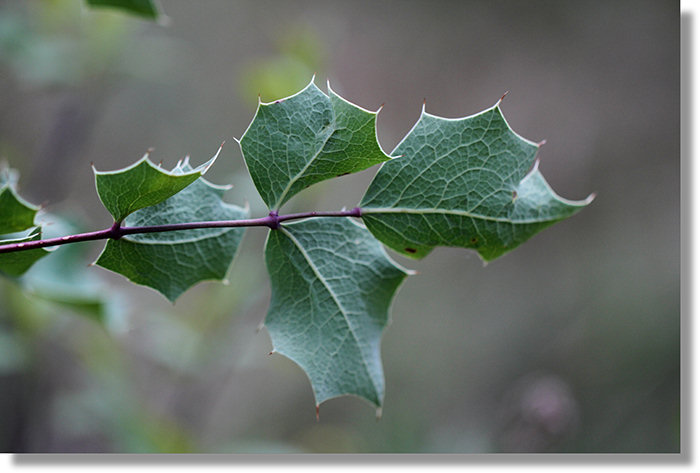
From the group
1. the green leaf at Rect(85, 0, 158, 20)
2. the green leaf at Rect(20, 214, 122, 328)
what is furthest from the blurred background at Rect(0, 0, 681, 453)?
the green leaf at Rect(85, 0, 158, 20)

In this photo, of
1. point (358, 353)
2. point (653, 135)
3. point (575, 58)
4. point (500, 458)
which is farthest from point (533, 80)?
point (358, 353)

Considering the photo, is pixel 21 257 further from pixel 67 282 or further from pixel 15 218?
pixel 67 282

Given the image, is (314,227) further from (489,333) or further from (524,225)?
(489,333)

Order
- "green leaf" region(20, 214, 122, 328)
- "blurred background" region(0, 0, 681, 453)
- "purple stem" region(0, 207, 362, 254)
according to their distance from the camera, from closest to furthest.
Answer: "purple stem" region(0, 207, 362, 254) < "green leaf" region(20, 214, 122, 328) < "blurred background" region(0, 0, 681, 453)

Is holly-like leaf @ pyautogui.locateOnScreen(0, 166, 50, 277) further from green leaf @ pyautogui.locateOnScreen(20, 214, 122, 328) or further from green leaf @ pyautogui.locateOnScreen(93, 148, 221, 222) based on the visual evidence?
green leaf @ pyautogui.locateOnScreen(20, 214, 122, 328)

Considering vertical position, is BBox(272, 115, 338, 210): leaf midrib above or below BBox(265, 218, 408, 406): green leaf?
above

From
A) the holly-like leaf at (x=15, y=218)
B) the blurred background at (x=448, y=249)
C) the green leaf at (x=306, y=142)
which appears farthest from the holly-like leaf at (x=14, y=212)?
the blurred background at (x=448, y=249)
